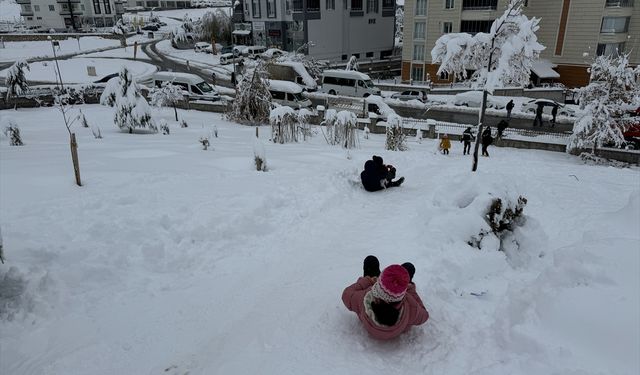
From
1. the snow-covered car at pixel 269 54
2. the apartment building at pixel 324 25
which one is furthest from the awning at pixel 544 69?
the apartment building at pixel 324 25

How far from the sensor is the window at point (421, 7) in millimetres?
39094

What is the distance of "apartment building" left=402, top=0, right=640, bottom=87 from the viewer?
1277 inches

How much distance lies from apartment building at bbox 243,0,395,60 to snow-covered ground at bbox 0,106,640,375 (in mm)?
38970

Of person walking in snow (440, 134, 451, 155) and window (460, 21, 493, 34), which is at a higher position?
window (460, 21, 493, 34)

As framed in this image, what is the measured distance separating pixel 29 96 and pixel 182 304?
77.3 feet

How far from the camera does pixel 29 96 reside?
22.6 meters

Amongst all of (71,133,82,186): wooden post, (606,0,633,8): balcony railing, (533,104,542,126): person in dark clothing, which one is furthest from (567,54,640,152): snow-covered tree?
(606,0,633,8): balcony railing

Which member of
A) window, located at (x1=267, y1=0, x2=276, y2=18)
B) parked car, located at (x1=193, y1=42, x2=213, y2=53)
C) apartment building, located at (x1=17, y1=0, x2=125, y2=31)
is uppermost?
apartment building, located at (x1=17, y1=0, x2=125, y2=31)

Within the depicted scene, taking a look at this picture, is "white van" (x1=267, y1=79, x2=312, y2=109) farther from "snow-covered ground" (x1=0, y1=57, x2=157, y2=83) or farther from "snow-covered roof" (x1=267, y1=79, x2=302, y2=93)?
"snow-covered ground" (x1=0, y1=57, x2=157, y2=83)

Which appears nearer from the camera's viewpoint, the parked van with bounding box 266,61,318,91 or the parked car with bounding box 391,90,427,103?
the parked car with bounding box 391,90,427,103

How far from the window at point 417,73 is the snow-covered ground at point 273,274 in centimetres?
3412

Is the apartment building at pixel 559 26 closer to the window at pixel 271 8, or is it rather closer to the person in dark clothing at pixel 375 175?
the window at pixel 271 8

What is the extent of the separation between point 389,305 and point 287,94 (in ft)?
71.8

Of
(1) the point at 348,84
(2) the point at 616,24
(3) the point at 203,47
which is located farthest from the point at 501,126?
(3) the point at 203,47
